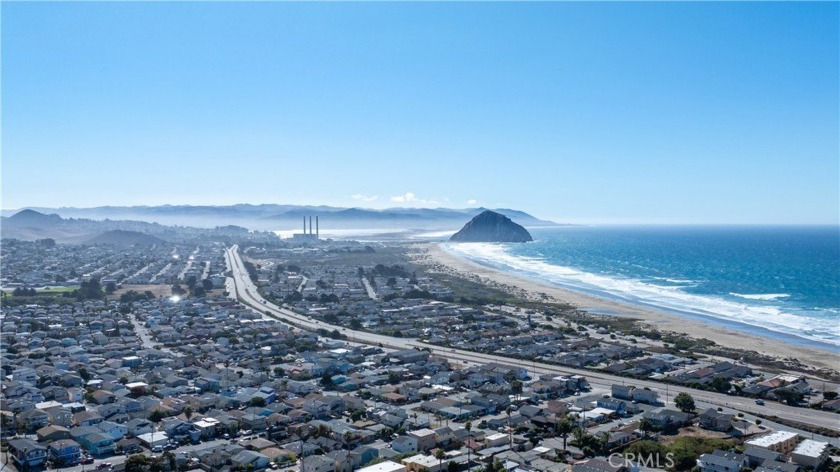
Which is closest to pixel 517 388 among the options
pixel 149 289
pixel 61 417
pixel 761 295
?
pixel 61 417

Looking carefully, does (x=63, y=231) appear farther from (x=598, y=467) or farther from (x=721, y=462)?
(x=721, y=462)

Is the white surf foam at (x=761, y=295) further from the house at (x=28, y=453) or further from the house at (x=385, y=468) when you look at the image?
the house at (x=28, y=453)

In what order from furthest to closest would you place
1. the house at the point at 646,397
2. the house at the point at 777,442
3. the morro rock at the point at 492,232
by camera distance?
the morro rock at the point at 492,232 → the house at the point at 646,397 → the house at the point at 777,442

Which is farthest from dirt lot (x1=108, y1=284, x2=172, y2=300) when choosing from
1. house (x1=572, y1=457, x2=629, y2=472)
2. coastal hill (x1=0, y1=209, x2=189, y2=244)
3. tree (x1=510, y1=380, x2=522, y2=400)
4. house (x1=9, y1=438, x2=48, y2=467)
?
coastal hill (x1=0, y1=209, x2=189, y2=244)

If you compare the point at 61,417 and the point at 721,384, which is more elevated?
the point at 721,384

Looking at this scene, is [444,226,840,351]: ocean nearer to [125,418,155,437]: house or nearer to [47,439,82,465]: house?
[125,418,155,437]: house

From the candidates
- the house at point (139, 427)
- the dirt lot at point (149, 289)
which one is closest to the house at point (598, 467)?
the house at point (139, 427)
